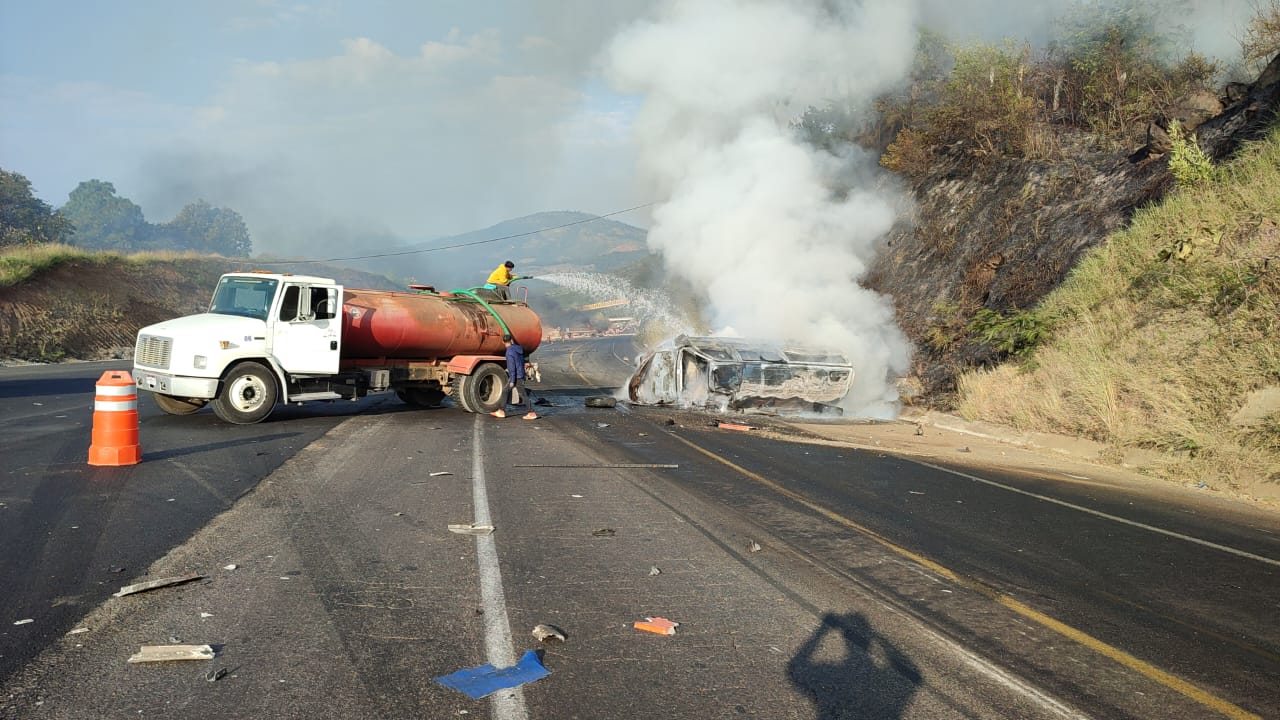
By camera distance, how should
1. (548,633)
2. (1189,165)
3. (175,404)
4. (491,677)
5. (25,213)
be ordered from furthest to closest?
1. (25,213)
2. (1189,165)
3. (175,404)
4. (548,633)
5. (491,677)

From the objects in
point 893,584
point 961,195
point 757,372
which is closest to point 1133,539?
point 893,584

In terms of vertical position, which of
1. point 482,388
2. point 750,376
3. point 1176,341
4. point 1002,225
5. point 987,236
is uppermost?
point 1002,225

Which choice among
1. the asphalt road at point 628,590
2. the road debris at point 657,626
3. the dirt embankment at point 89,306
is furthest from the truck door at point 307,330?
the dirt embankment at point 89,306

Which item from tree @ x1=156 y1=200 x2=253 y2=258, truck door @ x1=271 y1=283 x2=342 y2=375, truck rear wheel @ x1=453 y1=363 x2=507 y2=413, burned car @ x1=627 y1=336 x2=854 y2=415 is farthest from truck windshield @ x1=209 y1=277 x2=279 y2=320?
tree @ x1=156 y1=200 x2=253 y2=258

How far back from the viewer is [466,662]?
4.25 meters

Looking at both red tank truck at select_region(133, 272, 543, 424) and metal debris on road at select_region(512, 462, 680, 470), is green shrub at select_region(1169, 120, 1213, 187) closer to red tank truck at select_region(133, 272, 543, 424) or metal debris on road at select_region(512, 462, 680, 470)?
metal debris on road at select_region(512, 462, 680, 470)

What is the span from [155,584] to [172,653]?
126cm

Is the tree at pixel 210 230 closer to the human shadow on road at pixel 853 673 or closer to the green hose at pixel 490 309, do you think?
the green hose at pixel 490 309

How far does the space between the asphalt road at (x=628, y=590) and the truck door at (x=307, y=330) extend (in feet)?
13.2

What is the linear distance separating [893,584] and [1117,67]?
22.6 metres

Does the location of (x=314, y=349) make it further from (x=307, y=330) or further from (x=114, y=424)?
(x=114, y=424)

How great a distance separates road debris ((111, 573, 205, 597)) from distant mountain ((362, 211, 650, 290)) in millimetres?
88933

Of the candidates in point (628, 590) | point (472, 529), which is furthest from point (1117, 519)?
point (472, 529)

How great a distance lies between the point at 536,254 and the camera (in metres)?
162
